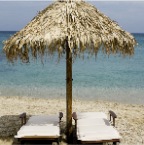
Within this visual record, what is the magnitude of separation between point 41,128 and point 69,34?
2.04 meters

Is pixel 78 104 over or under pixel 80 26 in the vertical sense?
under

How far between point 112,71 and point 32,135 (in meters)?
18.3

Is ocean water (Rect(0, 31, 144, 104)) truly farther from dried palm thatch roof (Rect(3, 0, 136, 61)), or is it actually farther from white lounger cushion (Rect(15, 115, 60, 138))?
white lounger cushion (Rect(15, 115, 60, 138))

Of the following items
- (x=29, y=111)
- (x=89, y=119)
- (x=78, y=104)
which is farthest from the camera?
(x=78, y=104)

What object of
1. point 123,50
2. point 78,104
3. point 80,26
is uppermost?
point 80,26

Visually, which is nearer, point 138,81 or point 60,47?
point 60,47

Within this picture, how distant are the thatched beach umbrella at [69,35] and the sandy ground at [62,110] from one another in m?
1.54

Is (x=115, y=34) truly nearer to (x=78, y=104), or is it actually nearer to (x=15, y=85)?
(x=78, y=104)

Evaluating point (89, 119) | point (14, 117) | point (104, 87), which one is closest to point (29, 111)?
point (14, 117)

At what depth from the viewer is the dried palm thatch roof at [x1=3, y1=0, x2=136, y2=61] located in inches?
294

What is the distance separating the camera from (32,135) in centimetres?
741

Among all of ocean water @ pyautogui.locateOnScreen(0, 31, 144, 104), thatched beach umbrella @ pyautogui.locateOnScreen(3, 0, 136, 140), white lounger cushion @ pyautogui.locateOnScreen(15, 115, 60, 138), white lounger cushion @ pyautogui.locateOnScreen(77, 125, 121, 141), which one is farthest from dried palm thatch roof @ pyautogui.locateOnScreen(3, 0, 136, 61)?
ocean water @ pyautogui.locateOnScreen(0, 31, 144, 104)

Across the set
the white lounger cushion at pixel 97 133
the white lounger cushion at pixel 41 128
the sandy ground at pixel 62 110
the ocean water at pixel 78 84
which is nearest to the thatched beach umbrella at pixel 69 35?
the white lounger cushion at pixel 41 128

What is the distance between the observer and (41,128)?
793 centimetres
